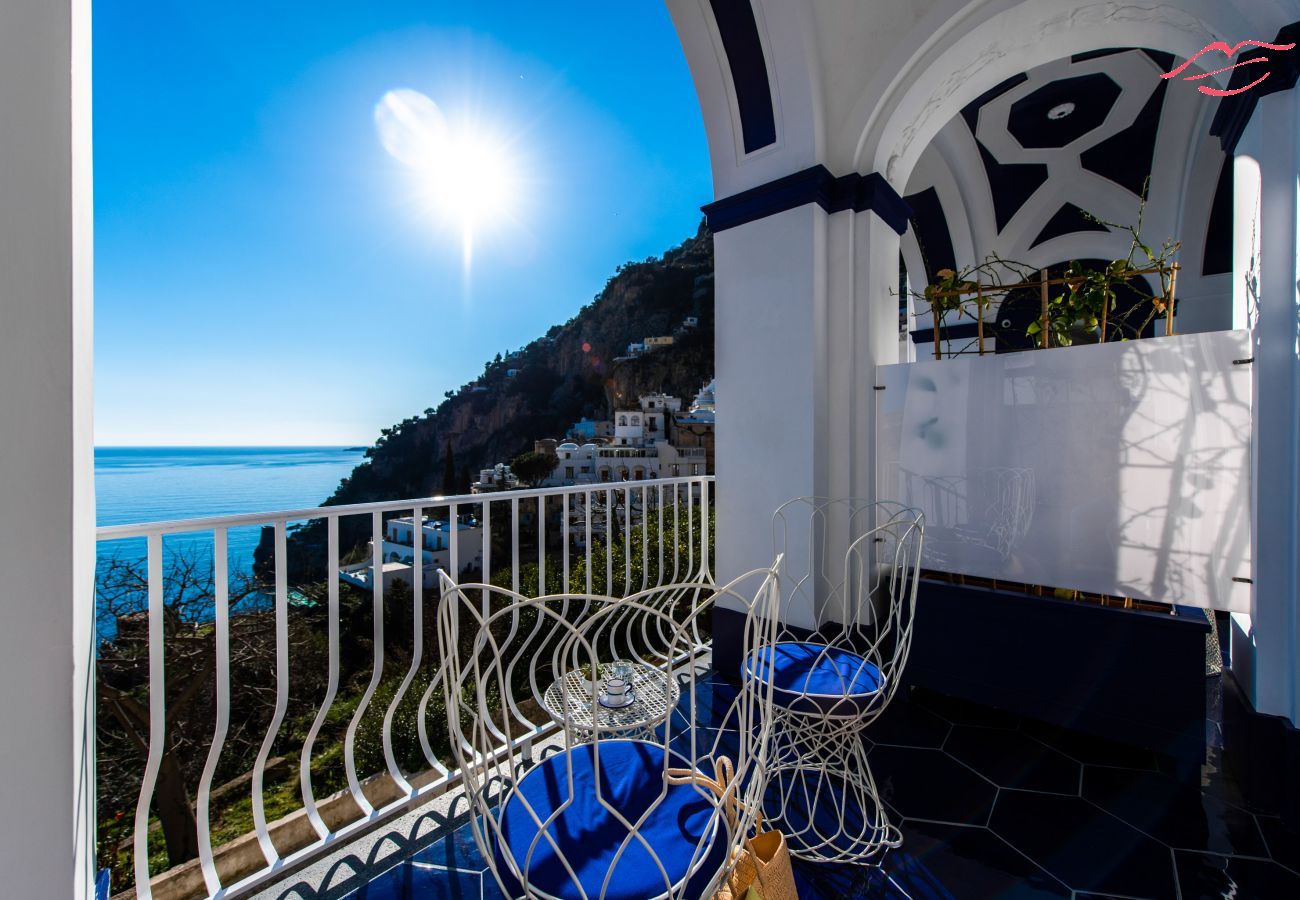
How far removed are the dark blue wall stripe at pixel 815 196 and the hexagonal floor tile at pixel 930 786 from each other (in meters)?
2.54

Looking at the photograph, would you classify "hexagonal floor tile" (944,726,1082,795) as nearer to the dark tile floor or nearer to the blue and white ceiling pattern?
the dark tile floor

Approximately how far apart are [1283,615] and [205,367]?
47.4 metres

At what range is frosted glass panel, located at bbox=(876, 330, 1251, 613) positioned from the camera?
201cm

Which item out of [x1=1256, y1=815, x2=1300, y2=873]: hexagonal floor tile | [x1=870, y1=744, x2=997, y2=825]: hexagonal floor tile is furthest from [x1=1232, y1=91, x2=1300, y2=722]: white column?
[x1=870, y1=744, x2=997, y2=825]: hexagonal floor tile

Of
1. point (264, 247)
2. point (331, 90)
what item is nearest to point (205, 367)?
point (264, 247)

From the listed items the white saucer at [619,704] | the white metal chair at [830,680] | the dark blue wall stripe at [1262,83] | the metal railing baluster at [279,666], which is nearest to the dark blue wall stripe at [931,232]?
the dark blue wall stripe at [1262,83]

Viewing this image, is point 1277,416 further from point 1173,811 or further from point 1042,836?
point 1042,836

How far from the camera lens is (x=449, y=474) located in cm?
2617

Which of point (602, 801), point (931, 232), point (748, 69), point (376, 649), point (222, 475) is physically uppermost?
point (931, 232)

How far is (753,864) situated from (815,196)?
2.72 meters

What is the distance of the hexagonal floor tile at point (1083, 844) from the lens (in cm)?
151

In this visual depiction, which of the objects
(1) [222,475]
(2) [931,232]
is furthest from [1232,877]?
(1) [222,475]

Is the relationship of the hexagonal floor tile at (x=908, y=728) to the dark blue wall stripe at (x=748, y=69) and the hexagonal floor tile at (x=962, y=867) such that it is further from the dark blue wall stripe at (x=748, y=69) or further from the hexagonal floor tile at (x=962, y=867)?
the dark blue wall stripe at (x=748, y=69)

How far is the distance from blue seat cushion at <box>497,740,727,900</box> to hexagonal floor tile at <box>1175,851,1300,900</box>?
5.08 ft
